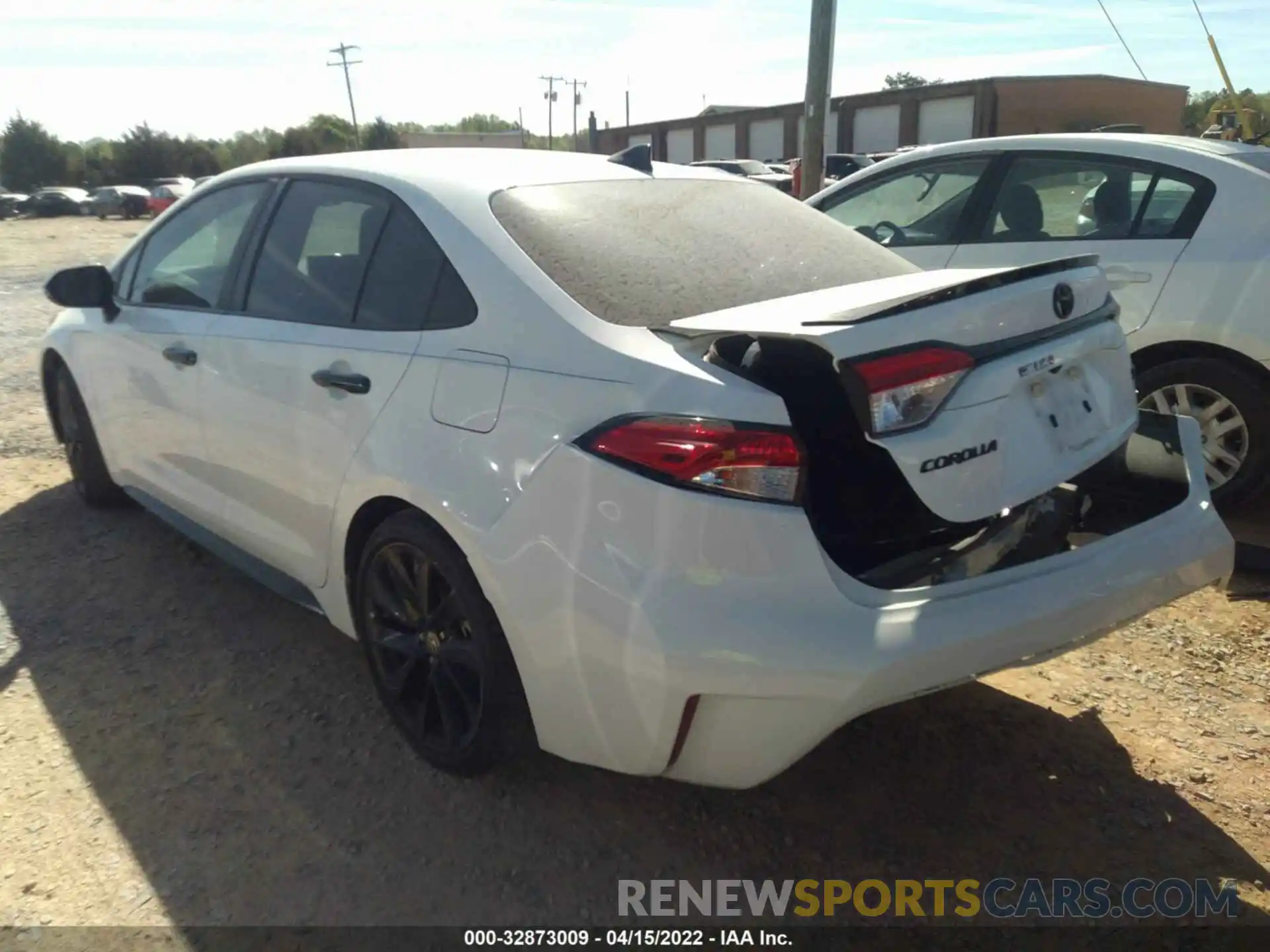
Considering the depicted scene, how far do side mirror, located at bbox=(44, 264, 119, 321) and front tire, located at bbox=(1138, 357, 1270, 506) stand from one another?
4.40 m

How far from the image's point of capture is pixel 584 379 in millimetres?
2221

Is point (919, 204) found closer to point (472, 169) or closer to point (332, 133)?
point (472, 169)

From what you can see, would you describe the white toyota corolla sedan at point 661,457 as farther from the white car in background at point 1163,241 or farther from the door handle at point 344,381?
the white car in background at point 1163,241

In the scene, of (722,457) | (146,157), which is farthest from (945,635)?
(146,157)

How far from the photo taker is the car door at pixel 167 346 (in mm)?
3564

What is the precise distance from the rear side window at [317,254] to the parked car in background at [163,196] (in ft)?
125

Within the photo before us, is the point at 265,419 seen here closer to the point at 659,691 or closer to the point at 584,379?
the point at 584,379

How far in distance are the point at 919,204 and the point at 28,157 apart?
2531 inches

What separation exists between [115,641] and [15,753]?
→ 69 centimetres

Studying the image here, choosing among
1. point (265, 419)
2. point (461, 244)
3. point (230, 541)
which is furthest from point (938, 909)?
point (230, 541)

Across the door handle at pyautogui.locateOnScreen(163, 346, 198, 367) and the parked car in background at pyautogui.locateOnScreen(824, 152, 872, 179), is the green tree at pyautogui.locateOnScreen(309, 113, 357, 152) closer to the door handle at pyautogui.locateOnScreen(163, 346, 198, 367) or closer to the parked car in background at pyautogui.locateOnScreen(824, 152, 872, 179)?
the parked car in background at pyautogui.locateOnScreen(824, 152, 872, 179)

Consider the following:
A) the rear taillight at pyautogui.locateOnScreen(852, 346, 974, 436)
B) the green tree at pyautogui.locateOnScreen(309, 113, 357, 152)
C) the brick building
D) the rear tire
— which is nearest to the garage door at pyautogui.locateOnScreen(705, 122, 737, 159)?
the brick building

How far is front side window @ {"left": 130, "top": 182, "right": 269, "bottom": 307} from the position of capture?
3.56 meters

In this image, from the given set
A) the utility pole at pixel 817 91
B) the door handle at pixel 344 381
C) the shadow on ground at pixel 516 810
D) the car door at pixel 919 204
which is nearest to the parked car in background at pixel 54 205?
the utility pole at pixel 817 91
